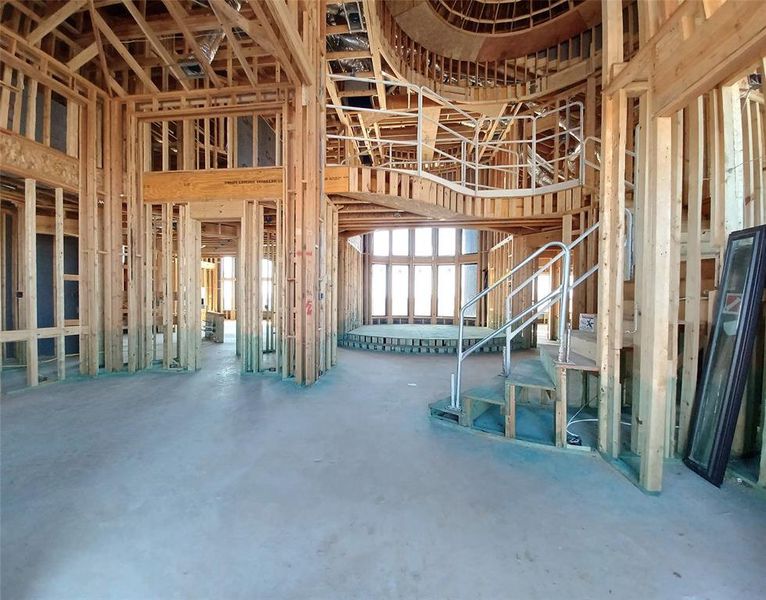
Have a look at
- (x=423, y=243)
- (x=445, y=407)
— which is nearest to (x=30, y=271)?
(x=445, y=407)

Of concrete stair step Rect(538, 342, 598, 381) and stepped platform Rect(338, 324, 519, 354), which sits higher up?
concrete stair step Rect(538, 342, 598, 381)

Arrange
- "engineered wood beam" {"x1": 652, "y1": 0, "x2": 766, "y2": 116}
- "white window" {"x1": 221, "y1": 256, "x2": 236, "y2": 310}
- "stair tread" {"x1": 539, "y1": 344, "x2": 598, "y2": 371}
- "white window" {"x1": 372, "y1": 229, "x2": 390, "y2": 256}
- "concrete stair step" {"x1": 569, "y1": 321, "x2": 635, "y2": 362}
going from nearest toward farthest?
"engineered wood beam" {"x1": 652, "y1": 0, "x2": 766, "y2": 116}
"stair tread" {"x1": 539, "y1": 344, "x2": 598, "y2": 371}
"concrete stair step" {"x1": 569, "y1": 321, "x2": 635, "y2": 362}
"white window" {"x1": 372, "y1": 229, "x2": 390, "y2": 256}
"white window" {"x1": 221, "y1": 256, "x2": 236, "y2": 310}

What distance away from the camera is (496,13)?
8.14 m

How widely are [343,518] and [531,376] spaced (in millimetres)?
2284

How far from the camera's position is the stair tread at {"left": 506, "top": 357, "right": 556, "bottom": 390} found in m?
3.26

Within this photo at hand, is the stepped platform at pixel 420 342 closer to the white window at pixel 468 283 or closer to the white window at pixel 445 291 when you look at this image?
the white window at pixel 468 283

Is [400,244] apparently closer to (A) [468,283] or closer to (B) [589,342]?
(A) [468,283]

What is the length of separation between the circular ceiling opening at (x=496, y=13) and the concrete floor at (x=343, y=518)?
8979mm

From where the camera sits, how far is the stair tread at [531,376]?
326cm

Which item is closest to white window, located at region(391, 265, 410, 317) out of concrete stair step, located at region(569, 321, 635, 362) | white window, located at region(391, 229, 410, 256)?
white window, located at region(391, 229, 410, 256)

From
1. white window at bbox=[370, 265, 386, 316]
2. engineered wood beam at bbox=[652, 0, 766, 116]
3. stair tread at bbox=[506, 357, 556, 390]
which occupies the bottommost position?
stair tread at bbox=[506, 357, 556, 390]

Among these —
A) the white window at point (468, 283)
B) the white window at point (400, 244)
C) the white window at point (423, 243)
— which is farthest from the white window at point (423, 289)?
Answer: the white window at point (468, 283)

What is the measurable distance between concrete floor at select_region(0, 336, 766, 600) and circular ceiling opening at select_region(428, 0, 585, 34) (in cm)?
898

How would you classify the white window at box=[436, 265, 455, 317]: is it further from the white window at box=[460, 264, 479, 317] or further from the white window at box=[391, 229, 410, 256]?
the white window at box=[391, 229, 410, 256]
